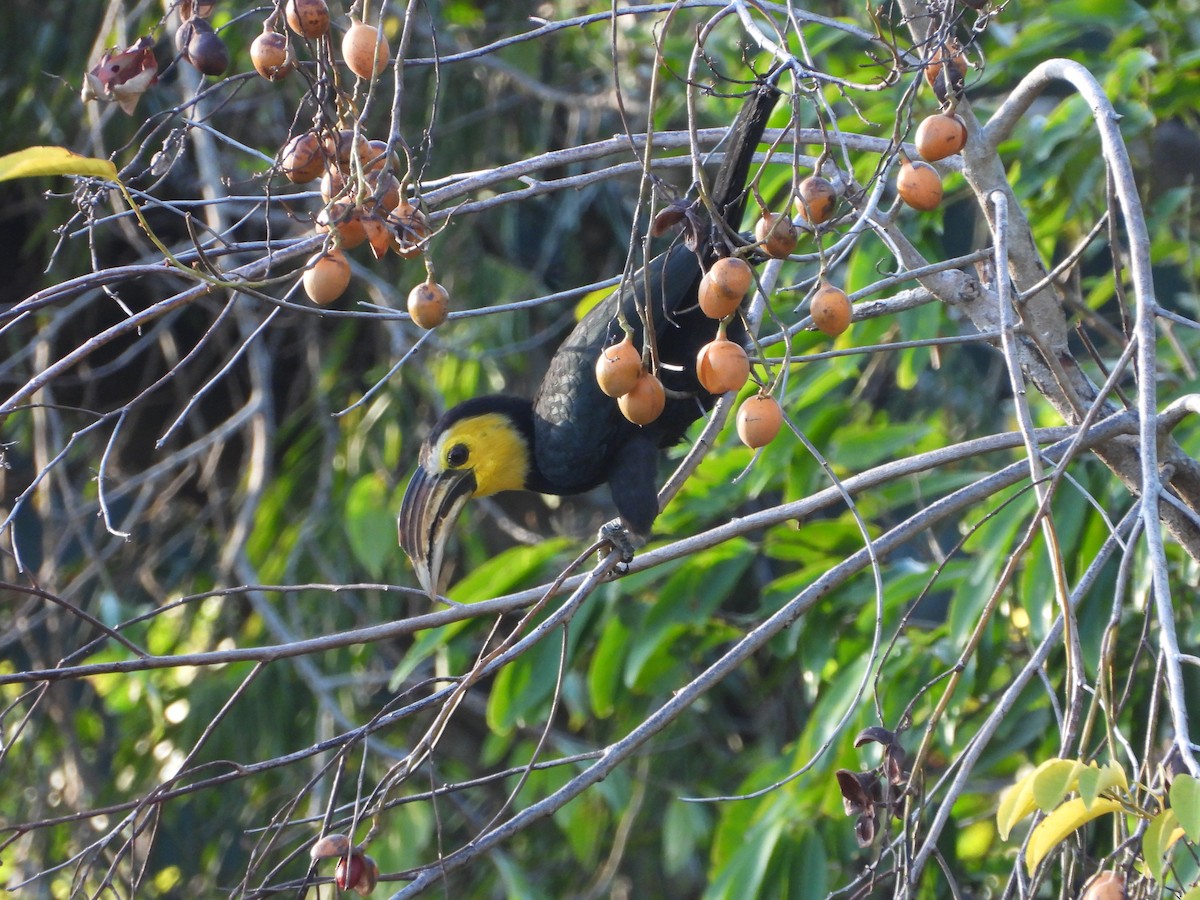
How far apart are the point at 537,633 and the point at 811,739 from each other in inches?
49.5

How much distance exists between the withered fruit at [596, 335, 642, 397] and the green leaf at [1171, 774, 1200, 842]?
613 millimetres

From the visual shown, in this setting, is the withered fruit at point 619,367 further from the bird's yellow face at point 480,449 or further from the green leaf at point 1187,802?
the bird's yellow face at point 480,449

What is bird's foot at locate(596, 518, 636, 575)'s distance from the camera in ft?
6.69

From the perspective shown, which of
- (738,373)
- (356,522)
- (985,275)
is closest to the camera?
(738,373)

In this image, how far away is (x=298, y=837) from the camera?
13.5ft

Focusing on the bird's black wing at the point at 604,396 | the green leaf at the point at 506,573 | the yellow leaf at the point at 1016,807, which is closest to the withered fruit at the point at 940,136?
the yellow leaf at the point at 1016,807

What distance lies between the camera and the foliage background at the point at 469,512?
283 centimetres

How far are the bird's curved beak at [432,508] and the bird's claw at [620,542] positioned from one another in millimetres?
328

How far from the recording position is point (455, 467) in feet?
8.43

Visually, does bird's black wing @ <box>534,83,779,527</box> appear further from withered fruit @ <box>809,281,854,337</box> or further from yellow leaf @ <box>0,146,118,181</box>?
yellow leaf @ <box>0,146,118,181</box>

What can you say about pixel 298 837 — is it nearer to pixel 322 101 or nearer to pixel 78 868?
pixel 78 868

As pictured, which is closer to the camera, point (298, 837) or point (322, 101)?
point (322, 101)

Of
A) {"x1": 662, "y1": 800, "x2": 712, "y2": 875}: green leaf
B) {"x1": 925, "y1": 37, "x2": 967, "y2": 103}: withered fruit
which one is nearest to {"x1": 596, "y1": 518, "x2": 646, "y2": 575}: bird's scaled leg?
{"x1": 925, "y1": 37, "x2": 967, "y2": 103}: withered fruit

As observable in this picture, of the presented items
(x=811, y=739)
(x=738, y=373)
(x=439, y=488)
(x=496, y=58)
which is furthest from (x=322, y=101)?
(x=496, y=58)
